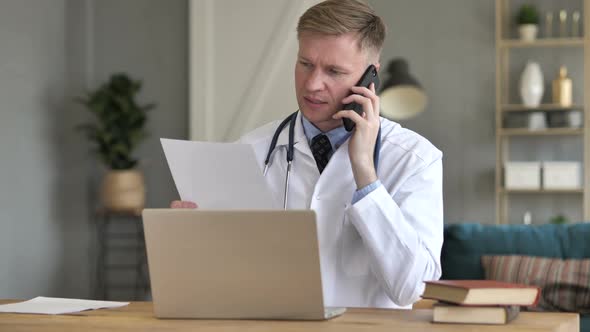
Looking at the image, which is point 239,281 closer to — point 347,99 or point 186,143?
point 186,143

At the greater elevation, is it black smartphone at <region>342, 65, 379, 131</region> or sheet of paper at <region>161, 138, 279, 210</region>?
black smartphone at <region>342, 65, 379, 131</region>

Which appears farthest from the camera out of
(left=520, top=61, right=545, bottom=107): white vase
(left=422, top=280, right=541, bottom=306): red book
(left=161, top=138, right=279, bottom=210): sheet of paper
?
(left=520, top=61, right=545, bottom=107): white vase

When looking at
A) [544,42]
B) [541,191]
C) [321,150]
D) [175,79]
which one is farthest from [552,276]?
[175,79]

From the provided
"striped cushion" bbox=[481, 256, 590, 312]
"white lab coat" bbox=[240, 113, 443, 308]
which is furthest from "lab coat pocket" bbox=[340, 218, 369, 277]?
"striped cushion" bbox=[481, 256, 590, 312]

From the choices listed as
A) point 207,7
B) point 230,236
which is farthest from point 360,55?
point 207,7

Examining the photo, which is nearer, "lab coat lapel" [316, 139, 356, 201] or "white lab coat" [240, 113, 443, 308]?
"white lab coat" [240, 113, 443, 308]

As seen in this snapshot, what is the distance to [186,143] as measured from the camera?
1.70m

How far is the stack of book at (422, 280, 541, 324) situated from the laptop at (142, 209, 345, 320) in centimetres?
20

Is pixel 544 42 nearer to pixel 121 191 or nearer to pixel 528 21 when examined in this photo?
pixel 528 21

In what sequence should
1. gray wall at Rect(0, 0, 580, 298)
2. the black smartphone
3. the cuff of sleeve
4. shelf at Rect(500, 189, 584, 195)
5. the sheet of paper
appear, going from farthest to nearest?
gray wall at Rect(0, 0, 580, 298) → shelf at Rect(500, 189, 584, 195) → the black smartphone → the cuff of sleeve → the sheet of paper

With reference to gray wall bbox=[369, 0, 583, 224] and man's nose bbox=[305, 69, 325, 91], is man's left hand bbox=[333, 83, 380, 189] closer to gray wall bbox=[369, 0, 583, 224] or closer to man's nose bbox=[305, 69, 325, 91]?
man's nose bbox=[305, 69, 325, 91]

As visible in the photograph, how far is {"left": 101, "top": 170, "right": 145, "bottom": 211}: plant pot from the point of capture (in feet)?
20.0

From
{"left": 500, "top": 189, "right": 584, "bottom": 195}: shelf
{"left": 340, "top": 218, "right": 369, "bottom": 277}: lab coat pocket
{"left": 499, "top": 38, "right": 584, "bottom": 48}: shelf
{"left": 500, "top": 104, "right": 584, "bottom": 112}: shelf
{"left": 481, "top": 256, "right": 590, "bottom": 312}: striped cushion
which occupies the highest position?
{"left": 499, "top": 38, "right": 584, "bottom": 48}: shelf

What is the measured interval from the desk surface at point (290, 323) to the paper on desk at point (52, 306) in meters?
0.04
